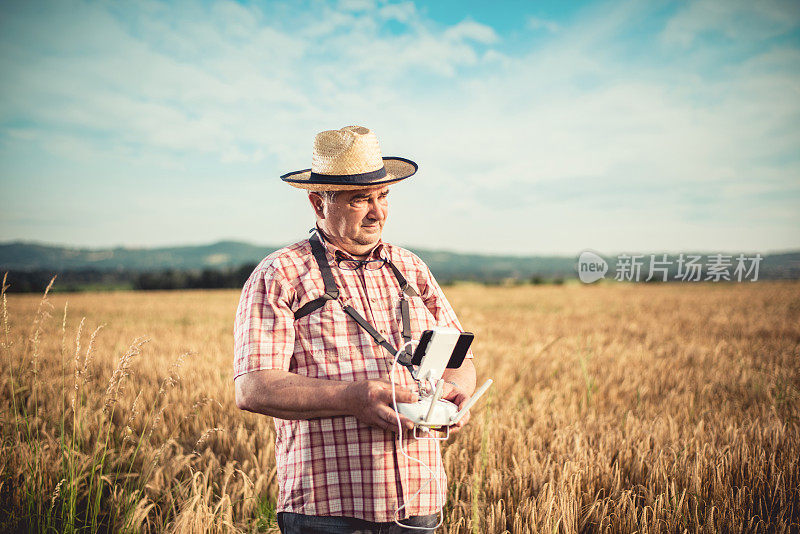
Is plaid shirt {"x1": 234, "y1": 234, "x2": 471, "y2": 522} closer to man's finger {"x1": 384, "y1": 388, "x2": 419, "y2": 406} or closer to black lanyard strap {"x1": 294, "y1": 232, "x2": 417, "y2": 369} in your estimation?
black lanyard strap {"x1": 294, "y1": 232, "x2": 417, "y2": 369}

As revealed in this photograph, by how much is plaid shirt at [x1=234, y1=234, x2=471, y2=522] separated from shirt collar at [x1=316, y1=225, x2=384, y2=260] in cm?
10

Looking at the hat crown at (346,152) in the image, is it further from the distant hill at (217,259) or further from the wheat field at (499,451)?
the distant hill at (217,259)

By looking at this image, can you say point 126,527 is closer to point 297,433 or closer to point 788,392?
point 297,433

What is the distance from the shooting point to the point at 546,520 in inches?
105

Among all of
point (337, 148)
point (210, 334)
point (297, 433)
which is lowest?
point (210, 334)

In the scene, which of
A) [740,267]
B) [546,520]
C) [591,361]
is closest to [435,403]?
[546,520]

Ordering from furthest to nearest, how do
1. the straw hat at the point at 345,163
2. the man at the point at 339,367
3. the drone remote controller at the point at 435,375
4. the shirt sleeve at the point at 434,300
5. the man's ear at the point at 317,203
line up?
1. the shirt sleeve at the point at 434,300
2. the man's ear at the point at 317,203
3. the straw hat at the point at 345,163
4. the man at the point at 339,367
5. the drone remote controller at the point at 435,375

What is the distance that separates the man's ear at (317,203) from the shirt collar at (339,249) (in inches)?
2.7

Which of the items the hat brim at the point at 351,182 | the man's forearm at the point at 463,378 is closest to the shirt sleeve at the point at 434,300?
the man's forearm at the point at 463,378

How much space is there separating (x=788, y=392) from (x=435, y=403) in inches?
232

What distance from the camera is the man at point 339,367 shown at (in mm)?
1910

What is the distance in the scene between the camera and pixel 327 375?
2.03m

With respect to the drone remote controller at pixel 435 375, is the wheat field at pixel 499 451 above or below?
below

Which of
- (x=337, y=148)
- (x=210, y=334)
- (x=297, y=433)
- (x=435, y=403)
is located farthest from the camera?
(x=210, y=334)
